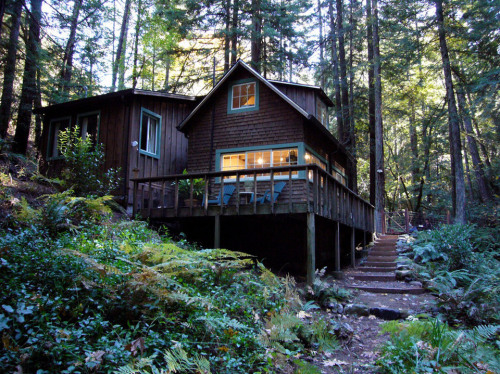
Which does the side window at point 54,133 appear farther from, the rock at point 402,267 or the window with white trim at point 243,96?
the rock at point 402,267

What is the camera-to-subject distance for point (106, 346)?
10.3 feet

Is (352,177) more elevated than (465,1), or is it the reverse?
(465,1)

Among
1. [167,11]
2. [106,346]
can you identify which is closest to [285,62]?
[167,11]

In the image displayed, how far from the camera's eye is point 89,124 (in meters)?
13.9

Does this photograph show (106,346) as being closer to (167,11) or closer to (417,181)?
(167,11)

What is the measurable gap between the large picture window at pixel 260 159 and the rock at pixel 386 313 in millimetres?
6584

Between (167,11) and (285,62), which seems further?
(285,62)

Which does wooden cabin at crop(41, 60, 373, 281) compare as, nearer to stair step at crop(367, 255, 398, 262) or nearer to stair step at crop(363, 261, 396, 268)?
stair step at crop(363, 261, 396, 268)

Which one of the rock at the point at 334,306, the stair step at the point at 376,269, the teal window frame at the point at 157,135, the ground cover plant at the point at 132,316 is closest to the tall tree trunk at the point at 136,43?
the teal window frame at the point at 157,135

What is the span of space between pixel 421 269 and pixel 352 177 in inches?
406

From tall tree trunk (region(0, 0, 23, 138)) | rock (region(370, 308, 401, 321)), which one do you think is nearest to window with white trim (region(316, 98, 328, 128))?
rock (region(370, 308, 401, 321))

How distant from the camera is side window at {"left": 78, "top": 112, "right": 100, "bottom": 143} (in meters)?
13.6

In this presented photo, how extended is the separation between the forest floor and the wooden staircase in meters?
0.27

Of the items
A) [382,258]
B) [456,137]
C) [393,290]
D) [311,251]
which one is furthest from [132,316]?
[456,137]
